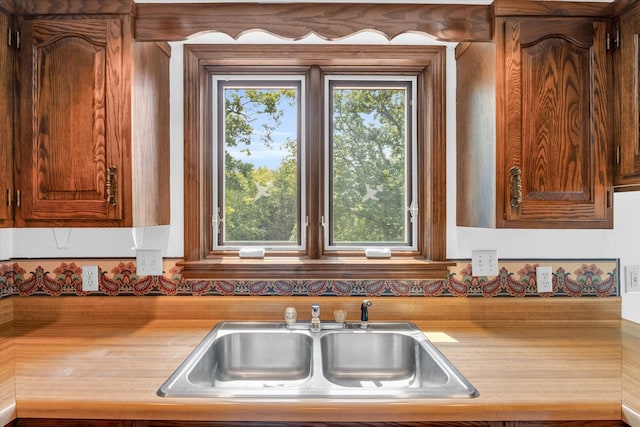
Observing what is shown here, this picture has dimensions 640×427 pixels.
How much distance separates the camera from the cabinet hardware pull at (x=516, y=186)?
1.46 metres

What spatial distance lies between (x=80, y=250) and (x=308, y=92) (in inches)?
48.3

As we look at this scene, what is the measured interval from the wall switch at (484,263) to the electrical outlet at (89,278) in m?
1.63

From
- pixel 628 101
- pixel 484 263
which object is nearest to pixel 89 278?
pixel 484 263

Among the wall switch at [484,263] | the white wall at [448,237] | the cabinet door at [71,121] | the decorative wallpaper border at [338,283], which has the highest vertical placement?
the cabinet door at [71,121]

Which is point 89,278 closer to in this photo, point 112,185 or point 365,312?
point 112,185

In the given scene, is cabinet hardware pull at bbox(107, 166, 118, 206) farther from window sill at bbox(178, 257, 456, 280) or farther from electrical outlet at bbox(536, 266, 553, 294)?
electrical outlet at bbox(536, 266, 553, 294)

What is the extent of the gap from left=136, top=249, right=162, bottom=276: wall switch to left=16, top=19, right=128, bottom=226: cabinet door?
1.21 feet

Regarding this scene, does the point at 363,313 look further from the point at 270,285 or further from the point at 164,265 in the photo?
the point at 164,265

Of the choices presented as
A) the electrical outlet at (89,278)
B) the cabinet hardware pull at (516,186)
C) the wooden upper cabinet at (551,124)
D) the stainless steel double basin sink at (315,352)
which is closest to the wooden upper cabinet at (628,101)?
the wooden upper cabinet at (551,124)

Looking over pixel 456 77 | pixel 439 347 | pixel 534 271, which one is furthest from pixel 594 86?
pixel 439 347

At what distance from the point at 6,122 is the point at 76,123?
23cm

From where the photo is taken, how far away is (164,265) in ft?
6.01

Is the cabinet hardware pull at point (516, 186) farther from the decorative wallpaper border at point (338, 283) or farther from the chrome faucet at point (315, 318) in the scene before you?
the chrome faucet at point (315, 318)

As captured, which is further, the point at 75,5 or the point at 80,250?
the point at 80,250
